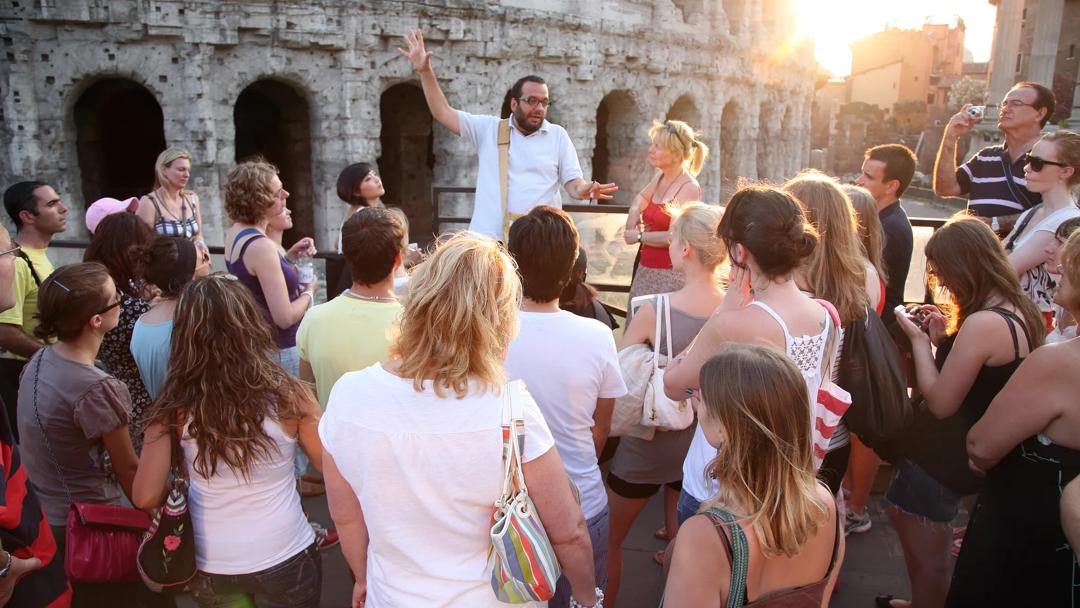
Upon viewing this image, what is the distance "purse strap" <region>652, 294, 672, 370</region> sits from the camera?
3.12 m

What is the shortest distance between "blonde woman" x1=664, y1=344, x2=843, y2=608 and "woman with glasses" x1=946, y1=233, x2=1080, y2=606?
88 centimetres

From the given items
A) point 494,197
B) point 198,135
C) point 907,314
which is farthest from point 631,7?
point 907,314

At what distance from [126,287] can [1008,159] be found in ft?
17.4

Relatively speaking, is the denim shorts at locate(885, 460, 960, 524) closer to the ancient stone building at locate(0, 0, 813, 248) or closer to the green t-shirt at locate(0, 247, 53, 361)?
the green t-shirt at locate(0, 247, 53, 361)

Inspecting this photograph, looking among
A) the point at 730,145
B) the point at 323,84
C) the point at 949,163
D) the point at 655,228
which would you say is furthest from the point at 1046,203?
the point at 730,145

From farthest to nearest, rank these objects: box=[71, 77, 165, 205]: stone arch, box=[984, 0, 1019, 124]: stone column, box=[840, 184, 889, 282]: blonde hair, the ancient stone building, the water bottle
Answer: box=[984, 0, 1019, 124]: stone column
box=[71, 77, 165, 205]: stone arch
the ancient stone building
the water bottle
box=[840, 184, 889, 282]: blonde hair

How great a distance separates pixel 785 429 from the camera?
1938 millimetres

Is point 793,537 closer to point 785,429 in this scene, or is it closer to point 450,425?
point 785,429

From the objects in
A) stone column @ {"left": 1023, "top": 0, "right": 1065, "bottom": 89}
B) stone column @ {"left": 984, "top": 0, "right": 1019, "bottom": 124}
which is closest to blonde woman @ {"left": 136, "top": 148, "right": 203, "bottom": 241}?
stone column @ {"left": 984, "top": 0, "right": 1019, "bottom": 124}

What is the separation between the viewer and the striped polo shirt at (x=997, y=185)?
16.2 feet

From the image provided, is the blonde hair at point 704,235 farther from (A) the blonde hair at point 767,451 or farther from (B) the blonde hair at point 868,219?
(A) the blonde hair at point 767,451

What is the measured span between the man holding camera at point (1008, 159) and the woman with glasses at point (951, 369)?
222cm

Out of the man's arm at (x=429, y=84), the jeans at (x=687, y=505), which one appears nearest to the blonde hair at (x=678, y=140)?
the man's arm at (x=429, y=84)

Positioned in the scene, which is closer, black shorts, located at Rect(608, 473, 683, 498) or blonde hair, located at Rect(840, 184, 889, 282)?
black shorts, located at Rect(608, 473, 683, 498)
